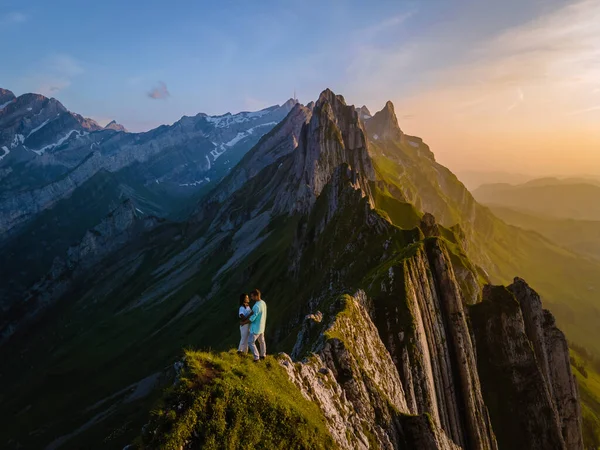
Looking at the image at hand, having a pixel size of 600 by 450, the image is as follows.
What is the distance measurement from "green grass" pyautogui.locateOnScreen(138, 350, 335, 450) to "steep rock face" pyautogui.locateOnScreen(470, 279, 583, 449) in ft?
136

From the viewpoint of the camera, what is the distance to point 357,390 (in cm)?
2725

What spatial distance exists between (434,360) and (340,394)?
71.7ft

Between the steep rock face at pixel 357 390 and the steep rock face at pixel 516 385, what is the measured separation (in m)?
23.8

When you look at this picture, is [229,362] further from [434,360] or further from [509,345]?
[509,345]

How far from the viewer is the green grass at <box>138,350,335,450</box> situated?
15.7 meters

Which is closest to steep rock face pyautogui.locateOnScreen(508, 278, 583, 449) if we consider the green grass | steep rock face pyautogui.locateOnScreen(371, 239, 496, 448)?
steep rock face pyautogui.locateOnScreen(371, 239, 496, 448)

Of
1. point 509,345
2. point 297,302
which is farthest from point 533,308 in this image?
point 297,302

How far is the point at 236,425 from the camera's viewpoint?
16.6m

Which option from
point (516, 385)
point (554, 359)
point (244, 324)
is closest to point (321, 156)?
point (554, 359)

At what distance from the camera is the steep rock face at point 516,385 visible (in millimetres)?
49375

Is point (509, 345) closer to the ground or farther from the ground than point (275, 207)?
closer to the ground

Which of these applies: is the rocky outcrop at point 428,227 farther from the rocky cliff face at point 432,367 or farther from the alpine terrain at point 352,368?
the rocky cliff face at point 432,367

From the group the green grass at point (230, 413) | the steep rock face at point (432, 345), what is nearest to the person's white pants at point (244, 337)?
the green grass at point (230, 413)

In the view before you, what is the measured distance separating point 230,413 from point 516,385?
48.3 meters
